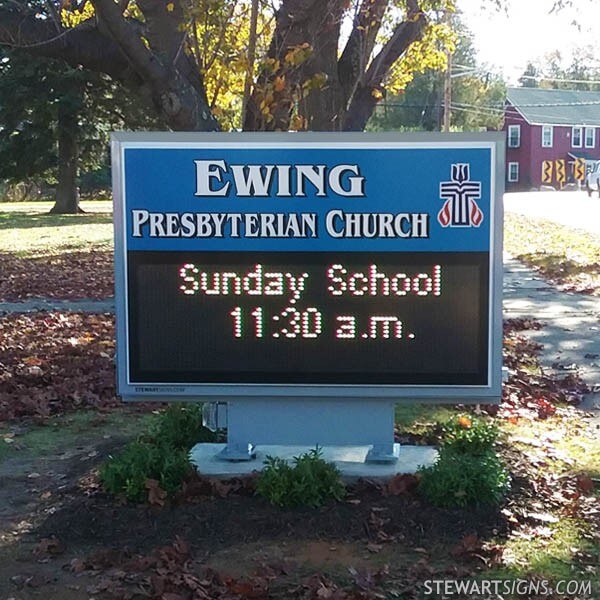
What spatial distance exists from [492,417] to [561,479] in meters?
1.87

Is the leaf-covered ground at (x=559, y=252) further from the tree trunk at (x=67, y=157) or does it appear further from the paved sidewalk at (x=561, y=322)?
the tree trunk at (x=67, y=157)

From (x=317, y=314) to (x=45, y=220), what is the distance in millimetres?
40650

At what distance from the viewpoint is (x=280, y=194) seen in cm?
591

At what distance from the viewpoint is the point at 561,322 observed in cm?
1341

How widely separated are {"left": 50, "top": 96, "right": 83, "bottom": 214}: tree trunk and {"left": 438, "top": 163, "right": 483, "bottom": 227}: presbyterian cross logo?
3825cm

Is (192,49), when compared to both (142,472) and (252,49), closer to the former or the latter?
(252,49)

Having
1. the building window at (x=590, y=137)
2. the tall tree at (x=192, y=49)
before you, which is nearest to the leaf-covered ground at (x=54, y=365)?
the tall tree at (x=192, y=49)

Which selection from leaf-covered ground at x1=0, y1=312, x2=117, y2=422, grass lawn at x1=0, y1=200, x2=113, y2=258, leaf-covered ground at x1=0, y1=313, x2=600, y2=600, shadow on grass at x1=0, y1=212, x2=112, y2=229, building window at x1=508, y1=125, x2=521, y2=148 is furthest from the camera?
building window at x1=508, y1=125, x2=521, y2=148

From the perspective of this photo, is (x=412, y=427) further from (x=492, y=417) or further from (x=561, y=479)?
(x=561, y=479)

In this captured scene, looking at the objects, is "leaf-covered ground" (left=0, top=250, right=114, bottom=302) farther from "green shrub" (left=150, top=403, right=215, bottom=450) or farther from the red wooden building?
the red wooden building

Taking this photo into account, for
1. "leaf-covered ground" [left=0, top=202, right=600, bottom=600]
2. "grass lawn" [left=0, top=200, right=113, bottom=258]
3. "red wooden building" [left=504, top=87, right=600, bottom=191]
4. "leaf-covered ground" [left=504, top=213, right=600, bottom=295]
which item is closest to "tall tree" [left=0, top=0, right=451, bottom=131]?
"leaf-covered ground" [left=0, top=202, right=600, bottom=600]

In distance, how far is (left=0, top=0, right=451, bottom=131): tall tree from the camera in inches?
387

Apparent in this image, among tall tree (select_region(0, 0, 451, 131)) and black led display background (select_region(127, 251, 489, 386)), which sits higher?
tall tree (select_region(0, 0, 451, 131))

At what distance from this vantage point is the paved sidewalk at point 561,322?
10336 mm
